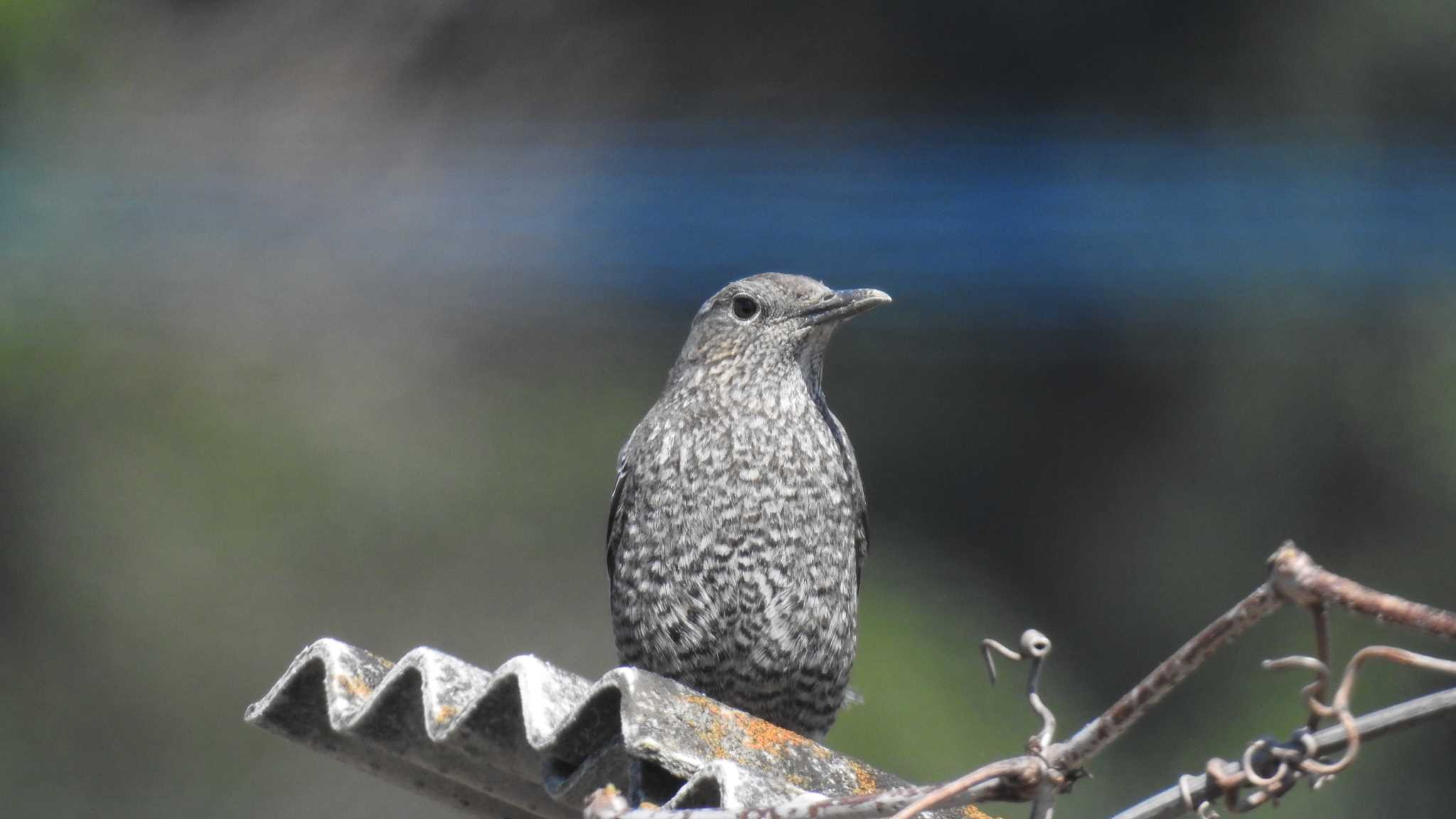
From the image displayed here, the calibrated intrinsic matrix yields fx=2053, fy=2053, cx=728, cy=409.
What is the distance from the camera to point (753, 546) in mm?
3725

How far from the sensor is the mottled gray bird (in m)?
3.73

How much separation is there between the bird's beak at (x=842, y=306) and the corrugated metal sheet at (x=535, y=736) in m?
1.28

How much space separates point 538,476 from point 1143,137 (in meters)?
3.74

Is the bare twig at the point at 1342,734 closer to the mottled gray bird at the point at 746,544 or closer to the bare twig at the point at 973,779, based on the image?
the bare twig at the point at 973,779

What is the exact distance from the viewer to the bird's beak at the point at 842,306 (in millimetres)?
3957

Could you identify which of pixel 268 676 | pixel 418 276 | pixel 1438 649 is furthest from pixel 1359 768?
pixel 418 276

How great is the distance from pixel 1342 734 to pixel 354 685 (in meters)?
1.68

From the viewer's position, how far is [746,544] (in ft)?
12.2

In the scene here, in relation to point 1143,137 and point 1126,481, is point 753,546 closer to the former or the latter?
point 1126,481

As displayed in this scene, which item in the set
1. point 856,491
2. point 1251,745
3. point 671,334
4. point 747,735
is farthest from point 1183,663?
point 671,334

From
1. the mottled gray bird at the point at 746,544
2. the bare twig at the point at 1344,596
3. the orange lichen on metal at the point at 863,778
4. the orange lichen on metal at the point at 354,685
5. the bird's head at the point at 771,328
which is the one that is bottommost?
the orange lichen on metal at the point at 863,778

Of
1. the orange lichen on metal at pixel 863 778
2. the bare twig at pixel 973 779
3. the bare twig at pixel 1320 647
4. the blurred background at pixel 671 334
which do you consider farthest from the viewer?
the blurred background at pixel 671 334

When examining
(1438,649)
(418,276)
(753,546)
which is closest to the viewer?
(753,546)

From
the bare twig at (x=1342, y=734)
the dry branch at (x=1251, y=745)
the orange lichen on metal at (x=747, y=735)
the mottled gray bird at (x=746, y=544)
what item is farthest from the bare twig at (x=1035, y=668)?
the mottled gray bird at (x=746, y=544)
